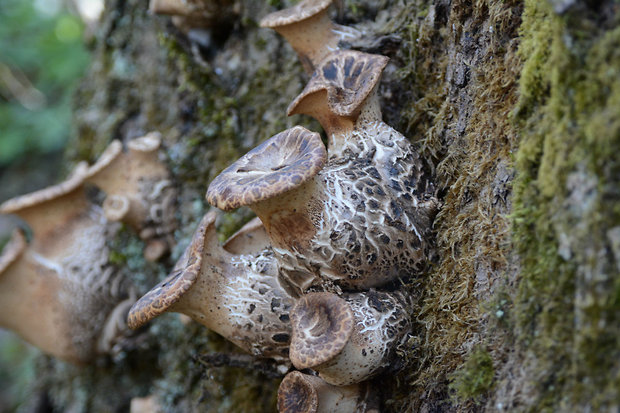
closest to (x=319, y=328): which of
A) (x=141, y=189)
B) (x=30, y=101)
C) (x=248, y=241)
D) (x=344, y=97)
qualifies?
(x=248, y=241)

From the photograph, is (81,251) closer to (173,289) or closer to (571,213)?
(173,289)

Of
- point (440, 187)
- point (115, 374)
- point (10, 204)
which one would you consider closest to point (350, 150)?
point (440, 187)

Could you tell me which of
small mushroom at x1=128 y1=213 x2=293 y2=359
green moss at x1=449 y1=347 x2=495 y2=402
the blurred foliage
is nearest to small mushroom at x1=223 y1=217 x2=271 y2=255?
small mushroom at x1=128 y1=213 x2=293 y2=359

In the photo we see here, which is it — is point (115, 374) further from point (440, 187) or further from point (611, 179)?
point (611, 179)

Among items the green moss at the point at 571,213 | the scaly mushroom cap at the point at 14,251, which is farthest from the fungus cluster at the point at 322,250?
the scaly mushroom cap at the point at 14,251

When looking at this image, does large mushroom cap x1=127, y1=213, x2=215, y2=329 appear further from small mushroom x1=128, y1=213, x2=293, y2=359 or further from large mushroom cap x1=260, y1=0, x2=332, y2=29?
large mushroom cap x1=260, y1=0, x2=332, y2=29

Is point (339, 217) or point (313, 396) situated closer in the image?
point (313, 396)
